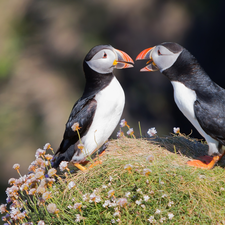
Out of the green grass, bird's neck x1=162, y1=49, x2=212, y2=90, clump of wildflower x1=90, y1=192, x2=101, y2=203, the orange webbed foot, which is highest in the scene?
bird's neck x1=162, y1=49, x2=212, y2=90

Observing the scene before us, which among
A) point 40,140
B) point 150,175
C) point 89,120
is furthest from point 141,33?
point 150,175

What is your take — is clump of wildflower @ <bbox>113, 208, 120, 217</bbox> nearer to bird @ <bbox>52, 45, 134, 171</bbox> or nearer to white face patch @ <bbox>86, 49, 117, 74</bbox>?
bird @ <bbox>52, 45, 134, 171</bbox>

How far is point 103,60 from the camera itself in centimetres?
223

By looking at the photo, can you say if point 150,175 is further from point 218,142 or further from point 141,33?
point 141,33

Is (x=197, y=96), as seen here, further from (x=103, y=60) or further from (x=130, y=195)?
(x=130, y=195)

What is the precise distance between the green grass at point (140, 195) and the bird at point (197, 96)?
196 mm

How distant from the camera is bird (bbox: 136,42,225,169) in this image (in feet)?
6.56

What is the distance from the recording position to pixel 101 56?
224 cm

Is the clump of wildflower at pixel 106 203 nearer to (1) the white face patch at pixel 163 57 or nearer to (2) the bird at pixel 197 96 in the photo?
(2) the bird at pixel 197 96

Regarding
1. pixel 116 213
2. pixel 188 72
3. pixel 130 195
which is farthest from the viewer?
pixel 188 72

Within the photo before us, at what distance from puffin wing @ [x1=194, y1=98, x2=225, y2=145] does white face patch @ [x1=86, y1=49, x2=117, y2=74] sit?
72 centimetres

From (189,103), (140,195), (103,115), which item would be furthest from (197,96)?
(140,195)

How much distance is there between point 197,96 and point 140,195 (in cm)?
87

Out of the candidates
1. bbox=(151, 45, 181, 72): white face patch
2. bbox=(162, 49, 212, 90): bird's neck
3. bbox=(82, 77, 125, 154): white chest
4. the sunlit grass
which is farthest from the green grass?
bbox=(151, 45, 181, 72): white face patch
